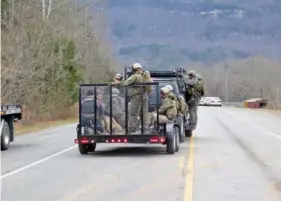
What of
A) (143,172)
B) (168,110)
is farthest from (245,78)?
(143,172)

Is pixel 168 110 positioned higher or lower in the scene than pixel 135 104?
lower

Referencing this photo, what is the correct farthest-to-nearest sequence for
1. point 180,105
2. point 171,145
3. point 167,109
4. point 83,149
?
point 180,105 → point 167,109 → point 83,149 → point 171,145

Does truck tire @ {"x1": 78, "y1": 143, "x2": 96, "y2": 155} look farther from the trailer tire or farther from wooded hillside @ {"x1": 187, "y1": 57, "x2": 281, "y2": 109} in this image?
wooded hillside @ {"x1": 187, "y1": 57, "x2": 281, "y2": 109}

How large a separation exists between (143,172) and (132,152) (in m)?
4.45

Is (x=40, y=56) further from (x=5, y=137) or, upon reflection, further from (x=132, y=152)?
(x=132, y=152)

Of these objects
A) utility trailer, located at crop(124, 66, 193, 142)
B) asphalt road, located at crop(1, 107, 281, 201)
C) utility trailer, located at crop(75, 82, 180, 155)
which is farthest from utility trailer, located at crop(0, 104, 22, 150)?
utility trailer, located at crop(124, 66, 193, 142)

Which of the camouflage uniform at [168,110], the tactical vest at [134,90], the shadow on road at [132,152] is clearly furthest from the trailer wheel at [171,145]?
the tactical vest at [134,90]

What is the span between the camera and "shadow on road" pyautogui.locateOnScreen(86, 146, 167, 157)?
17.1 metres

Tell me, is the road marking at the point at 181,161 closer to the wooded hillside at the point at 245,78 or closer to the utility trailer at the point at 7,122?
the utility trailer at the point at 7,122

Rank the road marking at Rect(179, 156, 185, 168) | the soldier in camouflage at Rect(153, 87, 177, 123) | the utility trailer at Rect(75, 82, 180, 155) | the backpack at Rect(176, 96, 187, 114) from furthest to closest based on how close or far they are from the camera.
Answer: the backpack at Rect(176, 96, 187, 114)
the soldier in camouflage at Rect(153, 87, 177, 123)
the utility trailer at Rect(75, 82, 180, 155)
the road marking at Rect(179, 156, 185, 168)

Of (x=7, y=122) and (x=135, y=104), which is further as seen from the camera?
(x=7, y=122)

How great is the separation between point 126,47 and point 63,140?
164 m

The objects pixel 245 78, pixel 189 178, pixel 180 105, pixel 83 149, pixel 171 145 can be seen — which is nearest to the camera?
pixel 189 178

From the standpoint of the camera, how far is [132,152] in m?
17.7
